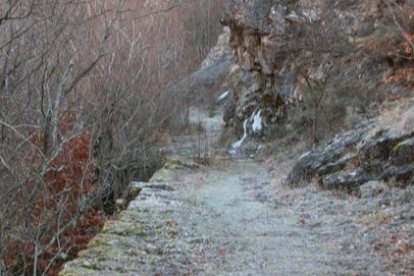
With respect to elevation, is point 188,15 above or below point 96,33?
above

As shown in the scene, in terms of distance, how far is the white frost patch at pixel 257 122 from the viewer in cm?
2288

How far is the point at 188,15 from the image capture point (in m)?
41.3

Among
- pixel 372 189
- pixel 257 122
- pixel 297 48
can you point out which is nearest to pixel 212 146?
pixel 257 122

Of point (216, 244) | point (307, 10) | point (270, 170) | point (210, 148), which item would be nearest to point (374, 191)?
point (216, 244)

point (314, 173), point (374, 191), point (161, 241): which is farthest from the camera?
point (314, 173)

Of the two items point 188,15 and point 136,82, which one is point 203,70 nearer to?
point 188,15

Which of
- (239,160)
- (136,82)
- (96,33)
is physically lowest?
(239,160)

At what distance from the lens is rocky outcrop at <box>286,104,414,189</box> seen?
9.88 meters

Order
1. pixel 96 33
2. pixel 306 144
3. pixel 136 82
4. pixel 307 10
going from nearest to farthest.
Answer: pixel 96 33
pixel 136 82
pixel 306 144
pixel 307 10

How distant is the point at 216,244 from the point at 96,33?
8065mm

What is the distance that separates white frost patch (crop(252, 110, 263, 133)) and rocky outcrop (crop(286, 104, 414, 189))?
1013 cm

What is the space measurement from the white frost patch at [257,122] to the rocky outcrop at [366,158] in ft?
33.2

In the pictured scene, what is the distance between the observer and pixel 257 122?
76.0ft

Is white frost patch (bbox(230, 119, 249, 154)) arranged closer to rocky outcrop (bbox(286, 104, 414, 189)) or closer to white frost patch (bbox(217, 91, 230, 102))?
white frost patch (bbox(217, 91, 230, 102))
